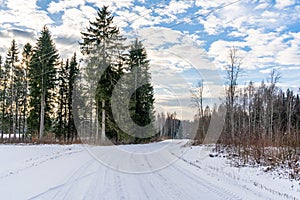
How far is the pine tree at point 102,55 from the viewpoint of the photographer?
31.1 meters

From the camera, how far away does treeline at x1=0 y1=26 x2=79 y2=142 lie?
3856cm

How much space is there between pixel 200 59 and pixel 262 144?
5.90 metres

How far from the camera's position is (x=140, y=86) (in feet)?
136

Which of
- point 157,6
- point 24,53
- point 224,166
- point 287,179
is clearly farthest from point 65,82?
point 287,179

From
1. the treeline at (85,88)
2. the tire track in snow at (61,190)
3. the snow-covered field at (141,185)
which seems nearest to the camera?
the tire track in snow at (61,190)

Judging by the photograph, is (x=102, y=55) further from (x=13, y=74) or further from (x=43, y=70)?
(x=13, y=74)

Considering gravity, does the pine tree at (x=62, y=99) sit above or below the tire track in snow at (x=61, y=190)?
above

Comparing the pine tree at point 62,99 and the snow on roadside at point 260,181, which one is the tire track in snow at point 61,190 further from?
the pine tree at point 62,99

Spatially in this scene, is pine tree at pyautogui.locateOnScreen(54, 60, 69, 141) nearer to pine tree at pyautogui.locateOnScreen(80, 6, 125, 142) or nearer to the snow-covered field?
pine tree at pyautogui.locateOnScreen(80, 6, 125, 142)

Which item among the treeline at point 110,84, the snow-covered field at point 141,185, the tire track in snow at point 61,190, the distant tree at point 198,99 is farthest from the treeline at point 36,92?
the tire track in snow at point 61,190

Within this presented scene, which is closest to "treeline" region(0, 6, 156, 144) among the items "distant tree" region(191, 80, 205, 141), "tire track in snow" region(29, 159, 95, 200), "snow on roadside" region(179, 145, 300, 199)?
"distant tree" region(191, 80, 205, 141)

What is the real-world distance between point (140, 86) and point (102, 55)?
1106 centimetres

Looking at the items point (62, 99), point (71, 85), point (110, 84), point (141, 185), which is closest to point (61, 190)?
point (141, 185)

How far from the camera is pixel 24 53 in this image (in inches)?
1726
